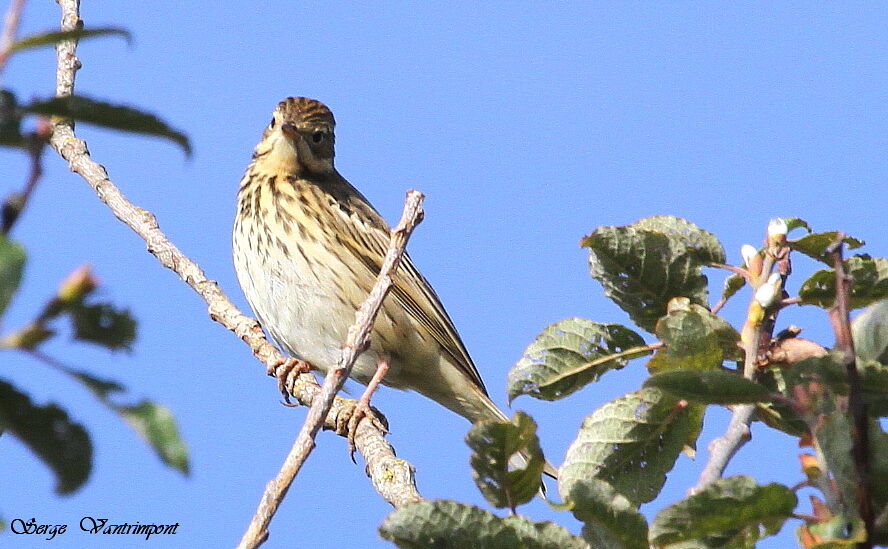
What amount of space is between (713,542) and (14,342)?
4.72ft

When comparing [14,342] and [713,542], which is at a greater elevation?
[14,342]

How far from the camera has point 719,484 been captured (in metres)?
2.14

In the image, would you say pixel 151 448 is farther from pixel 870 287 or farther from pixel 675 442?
pixel 870 287

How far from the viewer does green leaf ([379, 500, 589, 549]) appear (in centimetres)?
233

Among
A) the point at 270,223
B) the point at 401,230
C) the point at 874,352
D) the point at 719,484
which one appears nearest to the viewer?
the point at 719,484

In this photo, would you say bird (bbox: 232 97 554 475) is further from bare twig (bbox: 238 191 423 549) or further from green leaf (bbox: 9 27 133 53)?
green leaf (bbox: 9 27 133 53)

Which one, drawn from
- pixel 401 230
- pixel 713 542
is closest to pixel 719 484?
pixel 713 542

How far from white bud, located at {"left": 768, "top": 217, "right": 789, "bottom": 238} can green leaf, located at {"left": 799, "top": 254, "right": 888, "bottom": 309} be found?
0.14 meters

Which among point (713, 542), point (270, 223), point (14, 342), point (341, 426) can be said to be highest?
point (270, 223)

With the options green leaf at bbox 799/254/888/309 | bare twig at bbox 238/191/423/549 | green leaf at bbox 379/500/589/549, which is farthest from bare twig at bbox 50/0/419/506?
green leaf at bbox 379/500/589/549

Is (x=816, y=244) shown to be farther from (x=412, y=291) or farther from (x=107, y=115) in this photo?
(x=412, y=291)

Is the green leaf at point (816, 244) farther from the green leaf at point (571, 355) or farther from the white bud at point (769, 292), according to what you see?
the green leaf at point (571, 355)

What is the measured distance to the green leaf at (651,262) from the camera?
3.22 metres

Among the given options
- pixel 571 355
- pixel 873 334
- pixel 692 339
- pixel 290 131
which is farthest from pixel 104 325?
pixel 290 131
